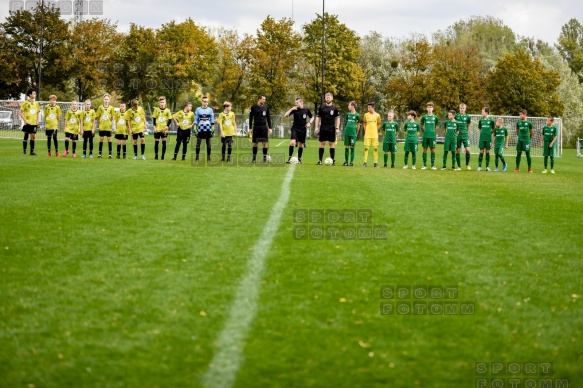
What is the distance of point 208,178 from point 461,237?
766 centimetres

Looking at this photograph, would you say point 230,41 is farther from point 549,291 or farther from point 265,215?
point 549,291

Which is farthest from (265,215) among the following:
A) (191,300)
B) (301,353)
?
(301,353)

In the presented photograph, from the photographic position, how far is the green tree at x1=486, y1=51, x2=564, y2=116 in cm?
5547

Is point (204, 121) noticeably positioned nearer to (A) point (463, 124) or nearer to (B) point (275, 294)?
(A) point (463, 124)

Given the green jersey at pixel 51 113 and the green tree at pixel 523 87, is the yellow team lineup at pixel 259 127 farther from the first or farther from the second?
the green tree at pixel 523 87

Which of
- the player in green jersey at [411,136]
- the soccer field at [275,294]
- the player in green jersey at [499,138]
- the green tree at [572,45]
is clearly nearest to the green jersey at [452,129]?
the player in green jersey at [411,136]

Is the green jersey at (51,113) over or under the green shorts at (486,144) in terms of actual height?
over

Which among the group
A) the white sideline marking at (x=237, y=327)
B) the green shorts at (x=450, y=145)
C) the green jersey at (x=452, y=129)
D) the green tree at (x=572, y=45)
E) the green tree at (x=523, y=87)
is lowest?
the white sideline marking at (x=237, y=327)

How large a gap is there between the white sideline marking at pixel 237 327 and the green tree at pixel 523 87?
54199mm

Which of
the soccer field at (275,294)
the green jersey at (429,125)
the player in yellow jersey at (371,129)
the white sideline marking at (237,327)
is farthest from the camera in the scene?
the green jersey at (429,125)

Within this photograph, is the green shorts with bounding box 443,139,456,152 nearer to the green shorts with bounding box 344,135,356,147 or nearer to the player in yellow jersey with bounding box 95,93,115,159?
the green shorts with bounding box 344,135,356,147

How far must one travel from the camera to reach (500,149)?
2192cm

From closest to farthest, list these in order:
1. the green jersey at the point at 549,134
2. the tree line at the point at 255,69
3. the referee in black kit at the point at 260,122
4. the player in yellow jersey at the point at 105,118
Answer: the referee in black kit at the point at 260,122 < the player in yellow jersey at the point at 105,118 < the green jersey at the point at 549,134 < the tree line at the point at 255,69

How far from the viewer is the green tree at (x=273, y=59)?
58.5 m
